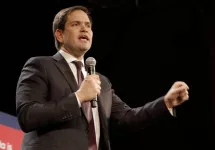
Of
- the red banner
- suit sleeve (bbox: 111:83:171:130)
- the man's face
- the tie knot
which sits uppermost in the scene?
the man's face

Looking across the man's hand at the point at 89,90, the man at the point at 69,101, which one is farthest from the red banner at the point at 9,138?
the man's hand at the point at 89,90

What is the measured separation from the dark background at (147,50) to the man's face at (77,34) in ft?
6.99

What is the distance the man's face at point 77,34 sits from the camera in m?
2.10

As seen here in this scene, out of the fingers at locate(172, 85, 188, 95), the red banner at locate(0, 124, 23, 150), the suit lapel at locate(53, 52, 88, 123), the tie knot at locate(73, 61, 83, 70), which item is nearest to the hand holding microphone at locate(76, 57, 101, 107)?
the suit lapel at locate(53, 52, 88, 123)

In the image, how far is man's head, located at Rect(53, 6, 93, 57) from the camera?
2.11 metres

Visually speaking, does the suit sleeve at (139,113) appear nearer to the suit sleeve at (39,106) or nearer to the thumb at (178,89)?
the thumb at (178,89)

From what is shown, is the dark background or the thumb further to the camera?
the dark background

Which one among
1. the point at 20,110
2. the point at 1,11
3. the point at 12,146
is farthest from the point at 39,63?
the point at 1,11

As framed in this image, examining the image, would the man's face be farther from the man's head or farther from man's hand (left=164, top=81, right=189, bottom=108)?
man's hand (left=164, top=81, right=189, bottom=108)

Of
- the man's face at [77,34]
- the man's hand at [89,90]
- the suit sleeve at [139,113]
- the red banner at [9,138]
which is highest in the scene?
the man's face at [77,34]

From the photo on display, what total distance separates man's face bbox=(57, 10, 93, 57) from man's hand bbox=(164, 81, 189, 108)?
19.4 inches

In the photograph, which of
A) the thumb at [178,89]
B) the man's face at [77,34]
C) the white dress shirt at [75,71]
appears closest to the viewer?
the thumb at [178,89]

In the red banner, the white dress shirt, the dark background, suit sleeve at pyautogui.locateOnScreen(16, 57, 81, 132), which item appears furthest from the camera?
the dark background

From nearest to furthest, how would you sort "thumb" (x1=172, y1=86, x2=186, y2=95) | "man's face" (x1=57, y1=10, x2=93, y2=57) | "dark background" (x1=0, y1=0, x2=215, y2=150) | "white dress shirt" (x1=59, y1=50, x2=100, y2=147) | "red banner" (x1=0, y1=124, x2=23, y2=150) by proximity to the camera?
"thumb" (x1=172, y1=86, x2=186, y2=95) → "white dress shirt" (x1=59, y1=50, x2=100, y2=147) → "man's face" (x1=57, y1=10, x2=93, y2=57) → "red banner" (x1=0, y1=124, x2=23, y2=150) → "dark background" (x1=0, y1=0, x2=215, y2=150)
